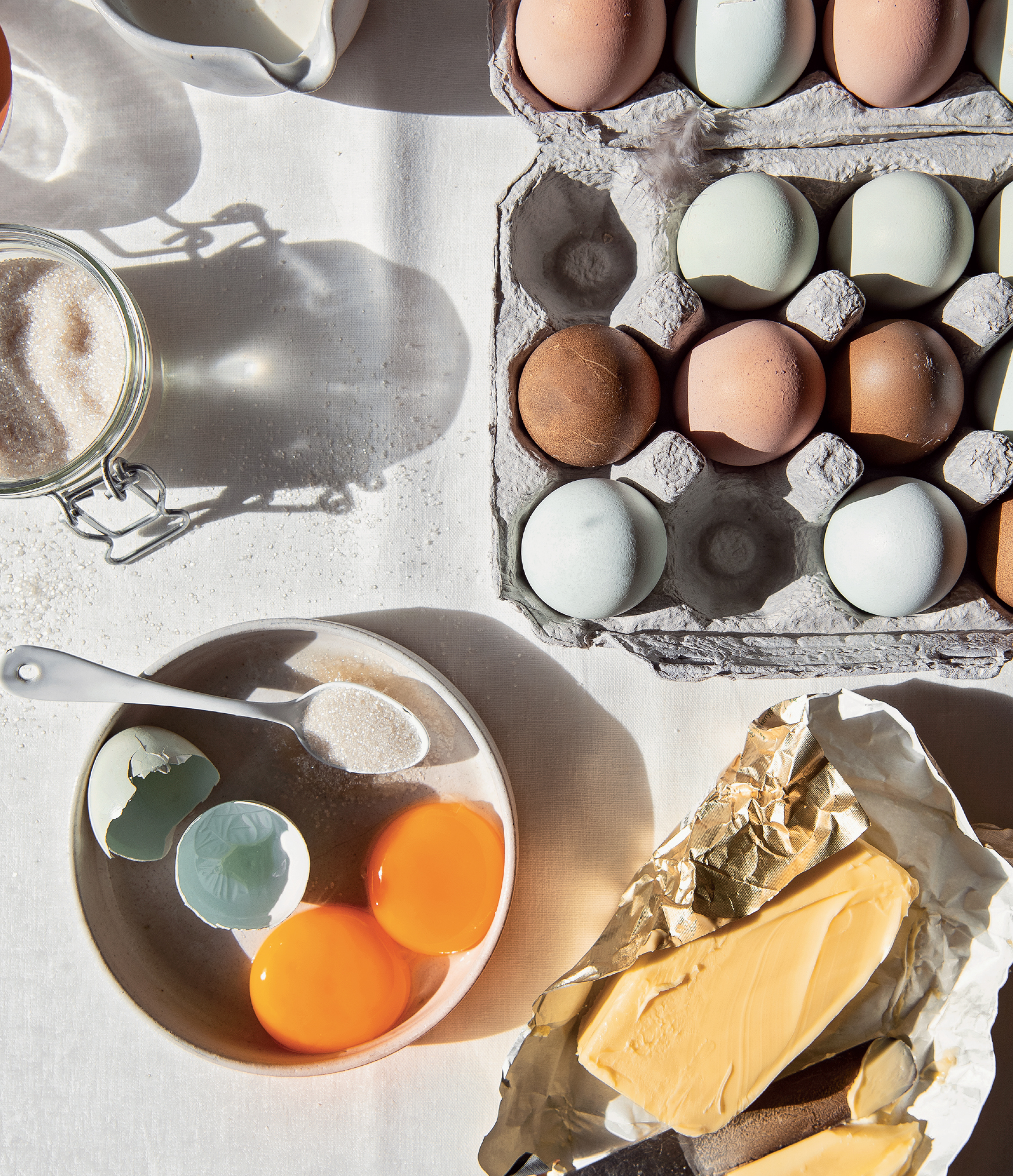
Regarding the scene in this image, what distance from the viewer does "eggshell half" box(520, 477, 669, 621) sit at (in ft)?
1.78

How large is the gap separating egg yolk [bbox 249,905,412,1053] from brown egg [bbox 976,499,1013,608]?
0.55 m

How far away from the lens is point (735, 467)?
2.02ft

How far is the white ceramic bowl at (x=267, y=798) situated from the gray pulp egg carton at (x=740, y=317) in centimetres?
15

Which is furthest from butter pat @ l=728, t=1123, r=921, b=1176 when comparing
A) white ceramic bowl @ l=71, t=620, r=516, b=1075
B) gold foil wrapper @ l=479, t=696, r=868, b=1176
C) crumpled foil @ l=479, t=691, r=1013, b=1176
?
white ceramic bowl @ l=71, t=620, r=516, b=1075

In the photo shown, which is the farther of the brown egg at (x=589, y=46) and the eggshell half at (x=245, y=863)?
the eggshell half at (x=245, y=863)

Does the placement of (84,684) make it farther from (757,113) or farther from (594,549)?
(757,113)

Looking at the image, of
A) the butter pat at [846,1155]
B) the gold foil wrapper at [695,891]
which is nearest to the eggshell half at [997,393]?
the gold foil wrapper at [695,891]

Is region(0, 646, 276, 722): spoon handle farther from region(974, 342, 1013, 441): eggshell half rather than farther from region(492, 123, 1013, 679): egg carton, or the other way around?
region(974, 342, 1013, 441): eggshell half

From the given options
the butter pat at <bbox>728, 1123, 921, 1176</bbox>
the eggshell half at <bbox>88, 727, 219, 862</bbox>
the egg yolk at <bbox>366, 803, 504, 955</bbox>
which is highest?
the eggshell half at <bbox>88, 727, 219, 862</bbox>

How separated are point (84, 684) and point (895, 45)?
2.41ft

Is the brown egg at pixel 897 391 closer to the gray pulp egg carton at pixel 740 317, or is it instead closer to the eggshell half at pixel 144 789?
the gray pulp egg carton at pixel 740 317

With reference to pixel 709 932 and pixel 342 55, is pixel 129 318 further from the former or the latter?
pixel 709 932

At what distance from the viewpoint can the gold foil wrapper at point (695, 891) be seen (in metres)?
0.60

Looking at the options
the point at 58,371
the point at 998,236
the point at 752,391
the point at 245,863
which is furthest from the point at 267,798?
the point at 998,236
